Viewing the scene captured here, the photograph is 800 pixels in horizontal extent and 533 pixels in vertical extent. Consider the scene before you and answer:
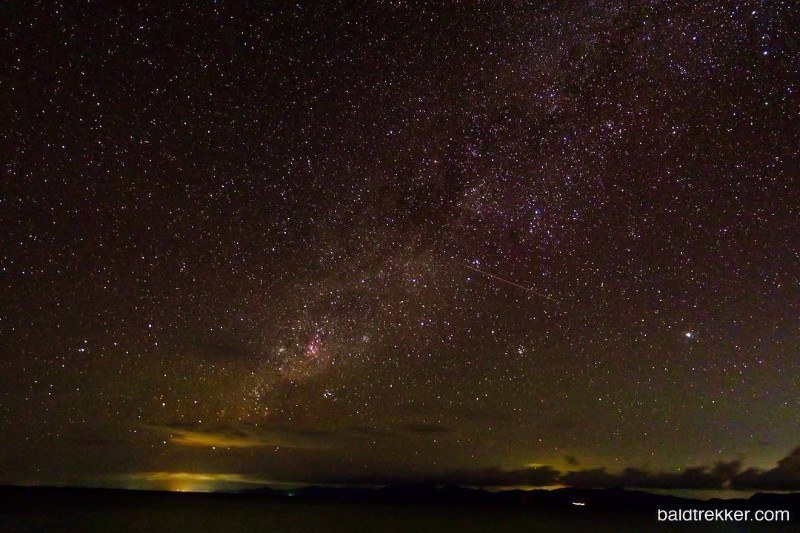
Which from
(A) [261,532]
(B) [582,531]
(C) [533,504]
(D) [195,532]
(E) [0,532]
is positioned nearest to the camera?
(E) [0,532]

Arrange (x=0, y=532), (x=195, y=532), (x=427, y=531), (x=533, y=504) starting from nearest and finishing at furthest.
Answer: (x=0, y=532)
(x=195, y=532)
(x=427, y=531)
(x=533, y=504)

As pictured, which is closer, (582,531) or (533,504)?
(582,531)

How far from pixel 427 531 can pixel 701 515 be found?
17.6 meters

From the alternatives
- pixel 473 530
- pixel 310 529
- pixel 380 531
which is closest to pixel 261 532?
pixel 310 529

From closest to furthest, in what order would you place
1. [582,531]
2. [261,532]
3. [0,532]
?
[0,532] < [261,532] < [582,531]

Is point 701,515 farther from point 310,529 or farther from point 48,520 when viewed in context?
Result: point 48,520

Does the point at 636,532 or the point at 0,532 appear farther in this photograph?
the point at 636,532

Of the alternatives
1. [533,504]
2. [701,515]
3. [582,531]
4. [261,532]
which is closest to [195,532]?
[261,532]

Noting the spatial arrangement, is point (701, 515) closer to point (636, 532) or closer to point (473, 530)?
point (636, 532)

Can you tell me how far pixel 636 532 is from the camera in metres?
35.7

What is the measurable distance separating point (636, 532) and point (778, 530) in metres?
8.00

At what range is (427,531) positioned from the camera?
3406 cm

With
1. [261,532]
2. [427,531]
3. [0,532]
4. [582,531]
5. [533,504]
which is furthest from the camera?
[533,504]

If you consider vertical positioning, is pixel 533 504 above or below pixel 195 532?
below
